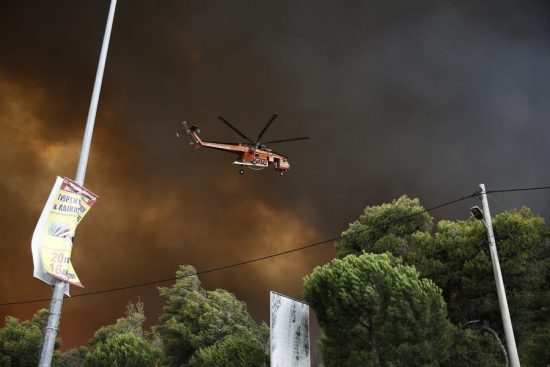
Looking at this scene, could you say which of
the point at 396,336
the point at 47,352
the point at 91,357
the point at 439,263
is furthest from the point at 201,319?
the point at 47,352

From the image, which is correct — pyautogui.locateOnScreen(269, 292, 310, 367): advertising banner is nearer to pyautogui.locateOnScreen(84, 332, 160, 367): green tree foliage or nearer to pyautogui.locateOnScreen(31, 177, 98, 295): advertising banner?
pyautogui.locateOnScreen(31, 177, 98, 295): advertising banner

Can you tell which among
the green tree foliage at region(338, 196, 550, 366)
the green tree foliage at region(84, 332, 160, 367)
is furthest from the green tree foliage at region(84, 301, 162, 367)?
the green tree foliage at region(338, 196, 550, 366)

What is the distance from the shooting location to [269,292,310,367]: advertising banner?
21047 millimetres

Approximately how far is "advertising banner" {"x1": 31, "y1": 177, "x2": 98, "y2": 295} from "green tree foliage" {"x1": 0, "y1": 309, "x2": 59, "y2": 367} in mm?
54769

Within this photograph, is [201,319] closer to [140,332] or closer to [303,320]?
[140,332]

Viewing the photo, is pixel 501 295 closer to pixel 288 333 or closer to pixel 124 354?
pixel 288 333

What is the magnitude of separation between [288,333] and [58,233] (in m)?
14.8

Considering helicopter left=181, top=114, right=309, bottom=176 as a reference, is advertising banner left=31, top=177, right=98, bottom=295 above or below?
below

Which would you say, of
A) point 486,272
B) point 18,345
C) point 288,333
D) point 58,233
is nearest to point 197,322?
point 18,345

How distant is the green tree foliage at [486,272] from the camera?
32031mm

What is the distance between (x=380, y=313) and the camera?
2559 centimetres

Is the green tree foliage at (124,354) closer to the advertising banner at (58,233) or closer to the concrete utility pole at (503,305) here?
the concrete utility pole at (503,305)

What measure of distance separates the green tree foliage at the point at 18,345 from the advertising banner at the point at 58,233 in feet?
180

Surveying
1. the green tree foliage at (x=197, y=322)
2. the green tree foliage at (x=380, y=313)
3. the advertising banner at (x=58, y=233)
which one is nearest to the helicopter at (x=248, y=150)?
the green tree foliage at (x=380, y=313)
